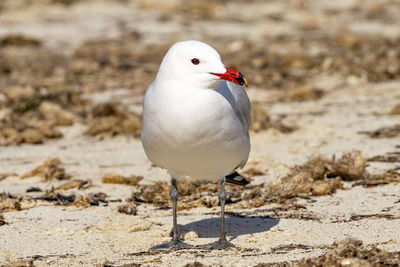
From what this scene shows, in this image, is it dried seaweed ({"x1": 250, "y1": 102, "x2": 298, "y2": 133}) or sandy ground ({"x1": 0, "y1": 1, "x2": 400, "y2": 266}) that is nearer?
sandy ground ({"x1": 0, "y1": 1, "x2": 400, "y2": 266})

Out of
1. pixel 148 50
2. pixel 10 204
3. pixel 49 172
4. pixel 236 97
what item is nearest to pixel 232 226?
pixel 236 97

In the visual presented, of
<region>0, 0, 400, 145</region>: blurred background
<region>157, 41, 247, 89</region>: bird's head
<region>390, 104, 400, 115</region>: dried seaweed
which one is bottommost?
<region>157, 41, 247, 89</region>: bird's head

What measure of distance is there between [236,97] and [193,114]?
2.54 ft

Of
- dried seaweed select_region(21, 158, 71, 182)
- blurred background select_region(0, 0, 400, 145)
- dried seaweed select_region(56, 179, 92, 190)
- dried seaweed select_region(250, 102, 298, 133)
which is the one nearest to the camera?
dried seaweed select_region(56, 179, 92, 190)

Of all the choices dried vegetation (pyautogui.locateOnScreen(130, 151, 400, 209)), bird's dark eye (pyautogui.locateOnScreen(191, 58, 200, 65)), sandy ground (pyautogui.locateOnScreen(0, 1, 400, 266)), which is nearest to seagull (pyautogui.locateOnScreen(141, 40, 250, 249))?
bird's dark eye (pyautogui.locateOnScreen(191, 58, 200, 65))

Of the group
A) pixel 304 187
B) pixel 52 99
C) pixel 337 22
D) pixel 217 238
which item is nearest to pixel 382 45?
pixel 337 22

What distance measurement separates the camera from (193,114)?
14.8 feet

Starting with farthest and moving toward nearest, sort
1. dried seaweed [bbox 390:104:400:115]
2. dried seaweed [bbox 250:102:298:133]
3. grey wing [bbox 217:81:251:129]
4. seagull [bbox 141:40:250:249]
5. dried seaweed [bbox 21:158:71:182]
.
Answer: dried seaweed [bbox 390:104:400:115]
dried seaweed [bbox 250:102:298:133]
dried seaweed [bbox 21:158:71:182]
grey wing [bbox 217:81:251:129]
seagull [bbox 141:40:250:249]

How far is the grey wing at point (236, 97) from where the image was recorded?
4.91 m

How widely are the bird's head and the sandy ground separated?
1153 millimetres

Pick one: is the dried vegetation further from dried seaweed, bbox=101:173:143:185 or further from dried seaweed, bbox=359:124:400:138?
dried seaweed, bbox=359:124:400:138

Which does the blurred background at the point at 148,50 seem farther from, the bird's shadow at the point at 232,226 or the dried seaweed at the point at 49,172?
the bird's shadow at the point at 232,226

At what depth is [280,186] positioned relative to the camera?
20.7 ft

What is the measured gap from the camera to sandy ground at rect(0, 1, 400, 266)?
4.97 metres
